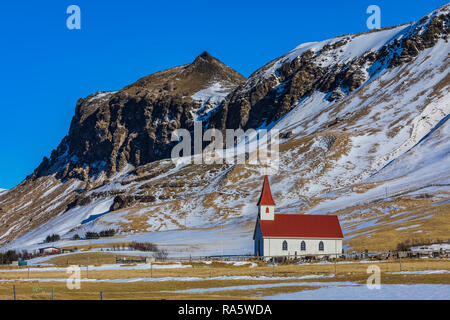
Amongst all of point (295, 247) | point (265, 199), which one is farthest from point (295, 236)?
point (265, 199)

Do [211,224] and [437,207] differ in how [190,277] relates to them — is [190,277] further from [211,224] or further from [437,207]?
[211,224]

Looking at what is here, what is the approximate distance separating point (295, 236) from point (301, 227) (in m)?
2.70

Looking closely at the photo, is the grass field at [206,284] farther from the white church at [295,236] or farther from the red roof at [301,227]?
the red roof at [301,227]

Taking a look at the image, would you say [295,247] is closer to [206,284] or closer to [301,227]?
[301,227]

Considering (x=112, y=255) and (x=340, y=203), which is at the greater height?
(x=340, y=203)

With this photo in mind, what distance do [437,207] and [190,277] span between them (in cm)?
9660

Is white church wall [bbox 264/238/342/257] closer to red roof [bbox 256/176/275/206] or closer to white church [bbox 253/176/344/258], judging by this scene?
white church [bbox 253/176/344/258]

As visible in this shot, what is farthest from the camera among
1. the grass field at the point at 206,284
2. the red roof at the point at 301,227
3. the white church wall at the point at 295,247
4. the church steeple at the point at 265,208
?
the church steeple at the point at 265,208

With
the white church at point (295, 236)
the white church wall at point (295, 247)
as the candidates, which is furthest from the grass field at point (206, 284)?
the white church at point (295, 236)

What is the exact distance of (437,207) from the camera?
494ft

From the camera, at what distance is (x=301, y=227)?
4355 inches

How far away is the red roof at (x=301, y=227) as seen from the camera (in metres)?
109

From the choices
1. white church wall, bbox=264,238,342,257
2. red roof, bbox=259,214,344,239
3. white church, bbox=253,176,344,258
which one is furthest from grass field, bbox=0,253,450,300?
red roof, bbox=259,214,344,239
